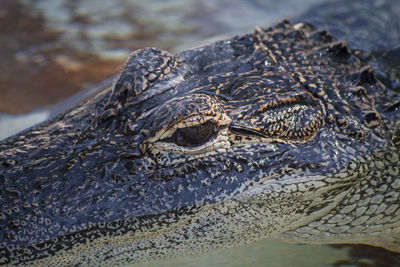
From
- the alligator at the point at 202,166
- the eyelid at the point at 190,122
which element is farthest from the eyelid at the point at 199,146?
the eyelid at the point at 190,122

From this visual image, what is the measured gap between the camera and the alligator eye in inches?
93.3

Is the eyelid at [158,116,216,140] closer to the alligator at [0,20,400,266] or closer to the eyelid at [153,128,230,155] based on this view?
the alligator at [0,20,400,266]

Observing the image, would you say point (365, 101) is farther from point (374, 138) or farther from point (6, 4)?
point (6, 4)

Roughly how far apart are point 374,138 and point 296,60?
0.76 m

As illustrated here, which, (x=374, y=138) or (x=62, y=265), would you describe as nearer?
(x=62, y=265)

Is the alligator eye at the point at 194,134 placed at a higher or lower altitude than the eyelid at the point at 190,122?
lower

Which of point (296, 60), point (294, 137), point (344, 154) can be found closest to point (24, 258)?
point (294, 137)

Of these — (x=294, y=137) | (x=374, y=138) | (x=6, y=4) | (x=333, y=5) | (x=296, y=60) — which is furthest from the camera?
(x=6, y=4)

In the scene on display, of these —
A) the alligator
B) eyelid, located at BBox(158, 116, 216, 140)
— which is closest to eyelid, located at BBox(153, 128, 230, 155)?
the alligator

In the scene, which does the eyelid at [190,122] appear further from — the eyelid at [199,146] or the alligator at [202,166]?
the eyelid at [199,146]

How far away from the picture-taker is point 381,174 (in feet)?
8.91

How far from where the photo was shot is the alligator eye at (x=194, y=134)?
2.37m

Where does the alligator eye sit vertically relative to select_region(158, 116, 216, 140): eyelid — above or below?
below

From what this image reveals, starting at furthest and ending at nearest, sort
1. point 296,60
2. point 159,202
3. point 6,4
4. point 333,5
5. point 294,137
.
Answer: point 6,4
point 333,5
point 296,60
point 294,137
point 159,202
